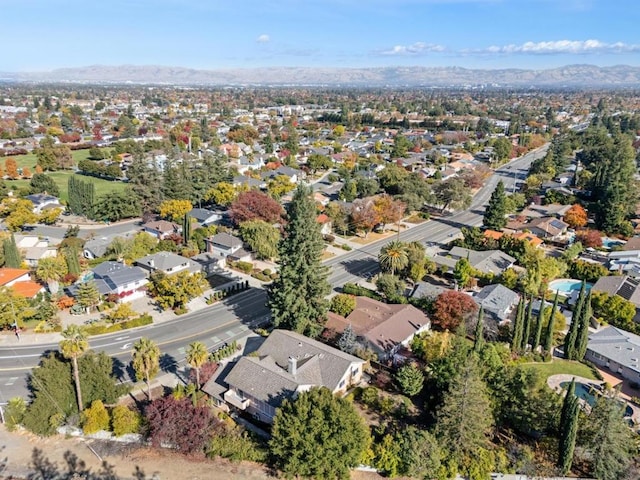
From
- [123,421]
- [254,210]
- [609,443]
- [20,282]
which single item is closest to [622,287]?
[609,443]

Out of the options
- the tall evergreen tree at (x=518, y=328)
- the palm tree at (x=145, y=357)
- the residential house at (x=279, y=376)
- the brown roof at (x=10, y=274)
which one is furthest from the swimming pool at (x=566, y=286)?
the brown roof at (x=10, y=274)

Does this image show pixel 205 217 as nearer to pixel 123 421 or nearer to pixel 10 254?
pixel 10 254

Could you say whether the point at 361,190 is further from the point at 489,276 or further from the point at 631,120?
the point at 631,120

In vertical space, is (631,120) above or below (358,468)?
above

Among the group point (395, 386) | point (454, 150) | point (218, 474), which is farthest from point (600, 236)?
point (454, 150)

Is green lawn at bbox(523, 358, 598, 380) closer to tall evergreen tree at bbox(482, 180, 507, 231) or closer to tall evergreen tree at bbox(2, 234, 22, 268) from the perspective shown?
tall evergreen tree at bbox(482, 180, 507, 231)

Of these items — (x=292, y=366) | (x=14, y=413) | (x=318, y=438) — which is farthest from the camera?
(x=292, y=366)
